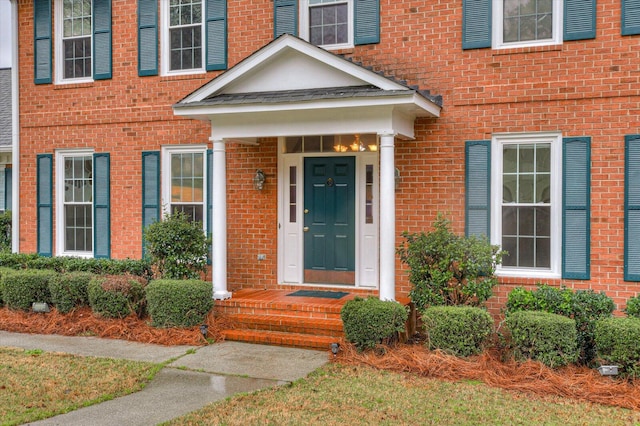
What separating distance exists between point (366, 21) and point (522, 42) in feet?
7.58

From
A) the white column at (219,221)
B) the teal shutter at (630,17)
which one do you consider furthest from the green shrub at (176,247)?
the teal shutter at (630,17)

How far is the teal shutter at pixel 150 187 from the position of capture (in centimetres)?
1090

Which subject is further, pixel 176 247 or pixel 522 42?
pixel 176 247

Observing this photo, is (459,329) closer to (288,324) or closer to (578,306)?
(578,306)

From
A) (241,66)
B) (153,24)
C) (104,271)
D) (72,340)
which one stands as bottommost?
(72,340)

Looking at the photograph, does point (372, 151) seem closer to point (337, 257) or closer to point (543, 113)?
point (337, 257)

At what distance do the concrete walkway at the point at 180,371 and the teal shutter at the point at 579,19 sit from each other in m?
5.41

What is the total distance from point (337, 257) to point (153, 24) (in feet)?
16.7

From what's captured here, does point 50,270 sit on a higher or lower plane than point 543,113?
lower

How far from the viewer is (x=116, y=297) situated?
9.43 metres

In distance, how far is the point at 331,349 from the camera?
793cm

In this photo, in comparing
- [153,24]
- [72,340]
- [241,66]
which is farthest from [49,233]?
[241,66]

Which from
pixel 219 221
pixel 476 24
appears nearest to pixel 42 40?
pixel 219 221

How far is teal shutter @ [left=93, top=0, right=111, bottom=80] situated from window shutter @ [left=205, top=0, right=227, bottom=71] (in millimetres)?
1989
